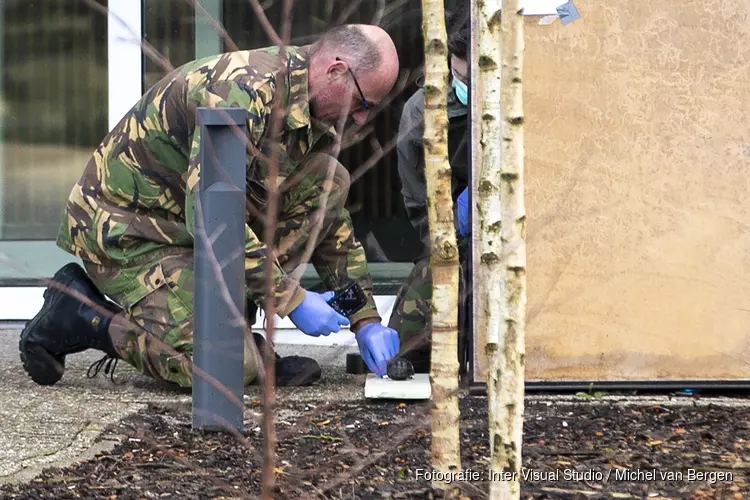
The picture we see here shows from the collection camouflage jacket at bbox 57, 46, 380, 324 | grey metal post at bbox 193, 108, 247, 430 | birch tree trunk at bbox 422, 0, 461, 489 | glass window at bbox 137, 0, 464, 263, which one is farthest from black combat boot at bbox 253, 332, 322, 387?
birch tree trunk at bbox 422, 0, 461, 489

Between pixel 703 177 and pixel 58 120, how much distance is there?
2.97m

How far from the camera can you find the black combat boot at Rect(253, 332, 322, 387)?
Answer: 369 cm

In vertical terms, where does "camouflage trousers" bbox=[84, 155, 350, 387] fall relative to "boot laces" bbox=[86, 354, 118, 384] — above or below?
above

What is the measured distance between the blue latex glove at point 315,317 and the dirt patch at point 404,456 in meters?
0.22

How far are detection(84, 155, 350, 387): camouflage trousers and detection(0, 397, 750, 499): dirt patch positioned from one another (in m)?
0.33

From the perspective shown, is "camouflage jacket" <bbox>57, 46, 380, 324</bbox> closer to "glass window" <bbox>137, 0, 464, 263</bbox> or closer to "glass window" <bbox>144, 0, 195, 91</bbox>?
"glass window" <bbox>137, 0, 464, 263</bbox>

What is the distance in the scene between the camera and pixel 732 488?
244cm

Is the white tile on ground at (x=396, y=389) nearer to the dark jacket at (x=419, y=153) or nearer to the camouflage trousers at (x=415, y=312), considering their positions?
the camouflage trousers at (x=415, y=312)

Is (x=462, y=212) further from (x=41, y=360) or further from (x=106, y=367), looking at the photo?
(x=41, y=360)

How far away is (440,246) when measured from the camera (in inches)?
76.7

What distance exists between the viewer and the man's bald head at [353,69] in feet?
10.9

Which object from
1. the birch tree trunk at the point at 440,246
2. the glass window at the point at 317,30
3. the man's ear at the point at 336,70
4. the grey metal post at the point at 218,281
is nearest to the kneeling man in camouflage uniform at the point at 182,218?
the man's ear at the point at 336,70

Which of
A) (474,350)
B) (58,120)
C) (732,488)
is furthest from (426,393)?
(58,120)

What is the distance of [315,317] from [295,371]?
408 millimetres
